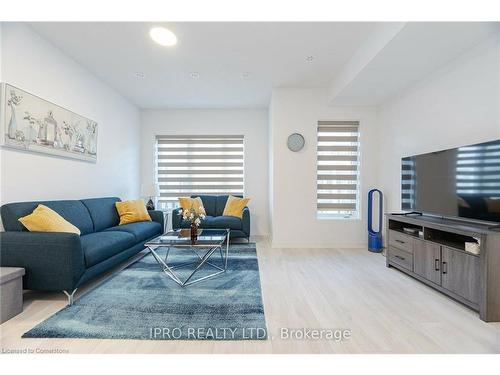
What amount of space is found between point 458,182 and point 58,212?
13.8 ft

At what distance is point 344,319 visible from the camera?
1.87m

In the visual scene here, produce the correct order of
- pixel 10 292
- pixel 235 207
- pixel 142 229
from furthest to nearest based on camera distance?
pixel 235 207, pixel 142 229, pixel 10 292

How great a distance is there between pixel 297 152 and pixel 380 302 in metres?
2.60

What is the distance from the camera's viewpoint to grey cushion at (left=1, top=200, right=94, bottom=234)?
2203mm

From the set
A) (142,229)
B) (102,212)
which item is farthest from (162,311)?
(102,212)

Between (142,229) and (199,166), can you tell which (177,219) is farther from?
(199,166)

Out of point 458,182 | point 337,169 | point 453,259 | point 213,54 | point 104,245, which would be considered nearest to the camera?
point 453,259

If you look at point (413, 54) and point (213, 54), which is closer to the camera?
point (413, 54)

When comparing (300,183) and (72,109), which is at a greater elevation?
(72,109)

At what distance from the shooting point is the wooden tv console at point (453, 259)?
6.04 feet
